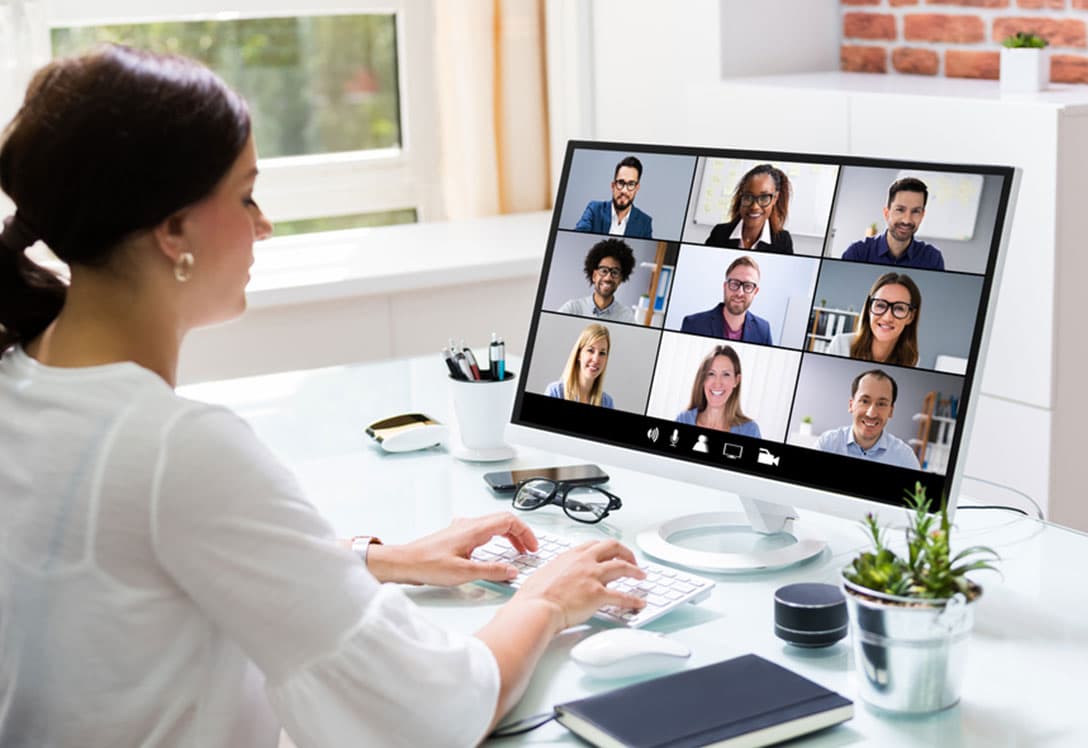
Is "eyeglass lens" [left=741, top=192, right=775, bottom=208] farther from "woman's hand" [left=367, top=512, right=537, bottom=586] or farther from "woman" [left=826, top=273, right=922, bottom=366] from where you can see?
"woman's hand" [left=367, top=512, right=537, bottom=586]

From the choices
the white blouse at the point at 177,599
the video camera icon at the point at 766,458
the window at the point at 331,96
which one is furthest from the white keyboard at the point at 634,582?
the window at the point at 331,96

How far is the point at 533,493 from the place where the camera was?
165 cm

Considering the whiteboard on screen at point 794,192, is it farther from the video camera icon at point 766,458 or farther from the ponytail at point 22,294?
the ponytail at point 22,294

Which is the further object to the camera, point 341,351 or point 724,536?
point 341,351

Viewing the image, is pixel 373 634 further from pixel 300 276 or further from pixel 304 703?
pixel 300 276

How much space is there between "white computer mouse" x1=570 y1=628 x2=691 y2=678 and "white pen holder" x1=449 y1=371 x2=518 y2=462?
0.63 meters

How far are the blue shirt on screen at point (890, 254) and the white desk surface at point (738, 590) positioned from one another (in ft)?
1.06

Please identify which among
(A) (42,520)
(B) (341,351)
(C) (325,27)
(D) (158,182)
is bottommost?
(B) (341,351)

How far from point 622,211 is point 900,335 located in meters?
0.39

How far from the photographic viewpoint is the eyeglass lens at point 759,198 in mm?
1473

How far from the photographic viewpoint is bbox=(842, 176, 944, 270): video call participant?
4.41 feet

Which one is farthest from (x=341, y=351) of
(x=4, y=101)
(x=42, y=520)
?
(x=42, y=520)

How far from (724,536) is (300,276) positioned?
5.67 ft

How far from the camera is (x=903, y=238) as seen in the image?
1.36 meters
